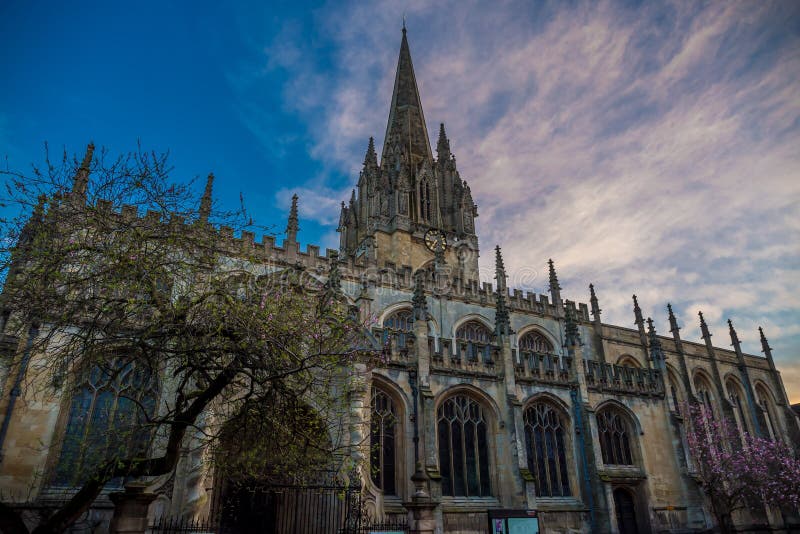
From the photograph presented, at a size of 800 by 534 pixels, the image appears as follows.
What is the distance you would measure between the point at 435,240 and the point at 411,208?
322 centimetres

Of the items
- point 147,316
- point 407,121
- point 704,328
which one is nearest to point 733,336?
point 704,328

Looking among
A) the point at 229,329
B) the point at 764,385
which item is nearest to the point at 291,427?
the point at 229,329

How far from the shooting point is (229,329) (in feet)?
30.9

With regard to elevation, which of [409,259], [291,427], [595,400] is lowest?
[291,427]

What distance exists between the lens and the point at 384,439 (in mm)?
17109

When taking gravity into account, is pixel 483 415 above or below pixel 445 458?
above

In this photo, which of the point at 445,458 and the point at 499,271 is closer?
the point at 445,458

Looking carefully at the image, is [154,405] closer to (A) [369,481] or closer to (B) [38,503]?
(B) [38,503]

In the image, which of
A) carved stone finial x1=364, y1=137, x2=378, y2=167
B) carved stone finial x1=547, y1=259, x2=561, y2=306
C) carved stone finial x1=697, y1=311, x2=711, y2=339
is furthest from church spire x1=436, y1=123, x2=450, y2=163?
carved stone finial x1=697, y1=311, x2=711, y2=339

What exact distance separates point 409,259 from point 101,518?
22.2 m

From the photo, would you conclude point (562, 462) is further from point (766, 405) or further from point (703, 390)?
point (766, 405)

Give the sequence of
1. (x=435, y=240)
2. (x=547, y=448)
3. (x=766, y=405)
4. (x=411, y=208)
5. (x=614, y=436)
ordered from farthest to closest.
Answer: (x=766, y=405) < (x=411, y=208) < (x=435, y=240) < (x=614, y=436) < (x=547, y=448)

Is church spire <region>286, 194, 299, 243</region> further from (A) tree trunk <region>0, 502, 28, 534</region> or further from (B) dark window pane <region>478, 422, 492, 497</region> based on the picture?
(A) tree trunk <region>0, 502, 28, 534</region>

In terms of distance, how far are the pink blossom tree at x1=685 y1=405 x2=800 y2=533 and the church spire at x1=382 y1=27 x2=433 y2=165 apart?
26388 millimetres
